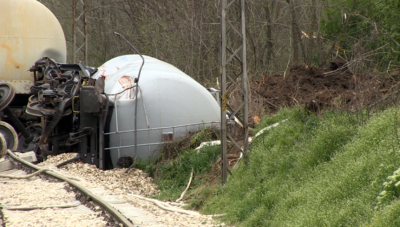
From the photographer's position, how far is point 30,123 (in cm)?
1727

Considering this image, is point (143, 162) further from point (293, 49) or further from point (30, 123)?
point (293, 49)

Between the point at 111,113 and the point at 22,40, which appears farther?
the point at 22,40

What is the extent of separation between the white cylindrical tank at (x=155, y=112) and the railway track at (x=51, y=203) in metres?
2.64

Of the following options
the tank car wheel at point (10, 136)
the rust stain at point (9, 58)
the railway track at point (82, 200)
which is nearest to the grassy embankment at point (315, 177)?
the railway track at point (82, 200)

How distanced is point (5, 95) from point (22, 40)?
294 cm

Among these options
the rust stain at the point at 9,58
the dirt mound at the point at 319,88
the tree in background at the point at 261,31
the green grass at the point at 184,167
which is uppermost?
the tree in background at the point at 261,31

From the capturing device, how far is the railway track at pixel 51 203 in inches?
297

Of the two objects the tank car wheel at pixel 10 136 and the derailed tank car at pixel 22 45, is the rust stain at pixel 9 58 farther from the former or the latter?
the tank car wheel at pixel 10 136

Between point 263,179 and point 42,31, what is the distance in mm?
12445

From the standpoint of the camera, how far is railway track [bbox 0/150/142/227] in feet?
24.7

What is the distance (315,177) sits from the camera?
7590 mm

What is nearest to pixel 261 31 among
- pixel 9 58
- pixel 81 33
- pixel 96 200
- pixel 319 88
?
pixel 81 33

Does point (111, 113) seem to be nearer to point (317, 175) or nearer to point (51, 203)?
point (51, 203)

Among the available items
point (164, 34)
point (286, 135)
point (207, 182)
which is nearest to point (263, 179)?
point (286, 135)
